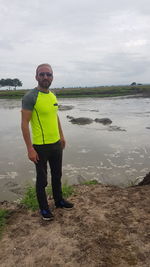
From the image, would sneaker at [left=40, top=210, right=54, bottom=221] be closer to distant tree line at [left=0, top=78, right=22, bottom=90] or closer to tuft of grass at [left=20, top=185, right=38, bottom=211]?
tuft of grass at [left=20, top=185, right=38, bottom=211]

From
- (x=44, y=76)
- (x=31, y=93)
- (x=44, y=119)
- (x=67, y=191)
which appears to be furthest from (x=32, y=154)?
(x=67, y=191)

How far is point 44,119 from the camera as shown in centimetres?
417

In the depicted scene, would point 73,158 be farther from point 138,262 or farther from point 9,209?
point 138,262

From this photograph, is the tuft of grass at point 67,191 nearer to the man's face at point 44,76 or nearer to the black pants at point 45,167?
the black pants at point 45,167

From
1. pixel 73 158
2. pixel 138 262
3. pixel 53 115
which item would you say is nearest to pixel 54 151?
pixel 53 115

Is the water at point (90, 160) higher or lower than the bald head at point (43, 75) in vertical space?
lower

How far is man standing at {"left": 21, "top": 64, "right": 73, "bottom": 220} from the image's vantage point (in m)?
4.01

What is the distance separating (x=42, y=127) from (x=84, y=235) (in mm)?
1901

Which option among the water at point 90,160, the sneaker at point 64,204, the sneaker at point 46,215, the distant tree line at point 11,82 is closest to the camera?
the sneaker at point 46,215

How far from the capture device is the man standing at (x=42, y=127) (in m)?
4.01

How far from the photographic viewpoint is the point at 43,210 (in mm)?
4391

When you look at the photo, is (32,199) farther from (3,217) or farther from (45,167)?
(45,167)

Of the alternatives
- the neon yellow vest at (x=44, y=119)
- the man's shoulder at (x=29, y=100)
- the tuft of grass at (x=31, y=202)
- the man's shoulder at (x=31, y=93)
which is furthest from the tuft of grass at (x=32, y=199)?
the man's shoulder at (x=31, y=93)

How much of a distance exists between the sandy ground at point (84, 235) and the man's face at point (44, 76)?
8.02 feet
